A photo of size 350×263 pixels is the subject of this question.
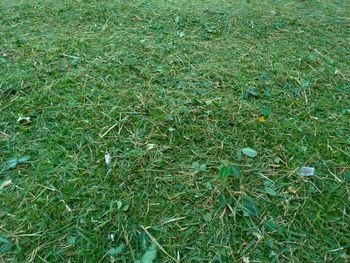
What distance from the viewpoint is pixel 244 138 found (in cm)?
148

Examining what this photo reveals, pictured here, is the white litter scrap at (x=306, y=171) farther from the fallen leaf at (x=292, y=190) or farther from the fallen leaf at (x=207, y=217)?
the fallen leaf at (x=207, y=217)

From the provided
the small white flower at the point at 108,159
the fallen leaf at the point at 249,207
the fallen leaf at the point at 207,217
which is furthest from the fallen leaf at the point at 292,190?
the small white flower at the point at 108,159

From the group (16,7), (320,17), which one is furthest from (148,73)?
(320,17)

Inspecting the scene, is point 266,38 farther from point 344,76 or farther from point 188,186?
point 188,186

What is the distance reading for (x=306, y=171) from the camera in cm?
Result: 133

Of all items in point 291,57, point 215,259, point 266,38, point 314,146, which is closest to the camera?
point 215,259

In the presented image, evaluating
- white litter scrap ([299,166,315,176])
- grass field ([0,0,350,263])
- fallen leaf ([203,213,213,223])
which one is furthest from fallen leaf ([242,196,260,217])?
white litter scrap ([299,166,315,176])

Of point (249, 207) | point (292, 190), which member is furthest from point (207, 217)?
point (292, 190)

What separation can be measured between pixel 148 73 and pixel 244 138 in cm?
70

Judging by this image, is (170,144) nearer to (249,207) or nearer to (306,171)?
(249,207)

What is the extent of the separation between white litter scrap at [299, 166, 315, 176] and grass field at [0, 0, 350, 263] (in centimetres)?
2

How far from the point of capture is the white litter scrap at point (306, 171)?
1.32 meters

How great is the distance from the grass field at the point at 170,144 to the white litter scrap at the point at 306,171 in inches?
0.9

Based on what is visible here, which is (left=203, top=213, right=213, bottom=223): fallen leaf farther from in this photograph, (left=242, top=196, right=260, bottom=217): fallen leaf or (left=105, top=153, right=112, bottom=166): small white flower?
(left=105, top=153, right=112, bottom=166): small white flower
